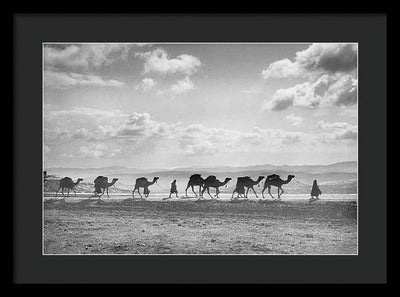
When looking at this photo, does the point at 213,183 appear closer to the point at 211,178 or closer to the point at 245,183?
the point at 211,178

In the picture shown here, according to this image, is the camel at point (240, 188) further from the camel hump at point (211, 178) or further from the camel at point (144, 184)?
the camel at point (144, 184)

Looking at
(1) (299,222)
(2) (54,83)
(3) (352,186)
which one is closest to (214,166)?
(1) (299,222)

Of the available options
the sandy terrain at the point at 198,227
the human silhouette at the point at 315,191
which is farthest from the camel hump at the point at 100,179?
the human silhouette at the point at 315,191

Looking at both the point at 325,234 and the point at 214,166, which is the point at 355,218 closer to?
the point at 325,234

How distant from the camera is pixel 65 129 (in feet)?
23.0

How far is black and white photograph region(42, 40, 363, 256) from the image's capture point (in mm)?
6961

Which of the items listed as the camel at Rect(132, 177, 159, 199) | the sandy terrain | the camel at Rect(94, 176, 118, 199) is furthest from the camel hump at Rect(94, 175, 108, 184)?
the camel at Rect(132, 177, 159, 199)

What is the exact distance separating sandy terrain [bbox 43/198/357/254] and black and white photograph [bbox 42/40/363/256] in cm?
2

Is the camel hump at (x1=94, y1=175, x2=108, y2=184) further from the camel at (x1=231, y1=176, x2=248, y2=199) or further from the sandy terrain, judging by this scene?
the camel at (x1=231, y1=176, x2=248, y2=199)

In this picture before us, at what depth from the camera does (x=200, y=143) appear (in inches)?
278

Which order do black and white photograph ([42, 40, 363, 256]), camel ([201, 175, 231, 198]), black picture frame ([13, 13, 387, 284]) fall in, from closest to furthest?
black picture frame ([13, 13, 387, 284]) → black and white photograph ([42, 40, 363, 256]) → camel ([201, 175, 231, 198])
